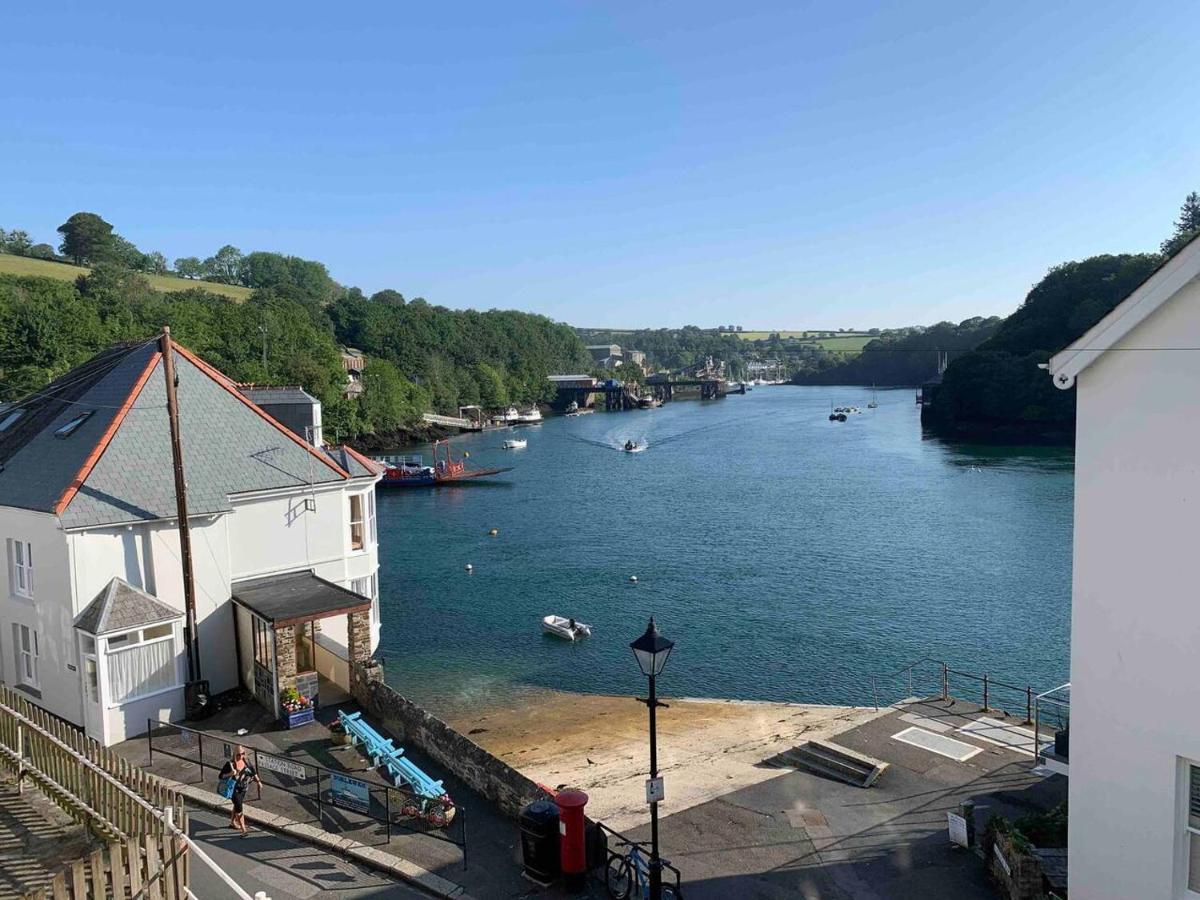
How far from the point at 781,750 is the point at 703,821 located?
18.6 feet

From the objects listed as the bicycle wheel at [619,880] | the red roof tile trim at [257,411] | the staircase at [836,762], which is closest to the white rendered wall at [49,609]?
the red roof tile trim at [257,411]

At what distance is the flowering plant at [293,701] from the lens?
18.4 meters

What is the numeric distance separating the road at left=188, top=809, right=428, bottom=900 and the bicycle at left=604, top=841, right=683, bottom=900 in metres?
2.62

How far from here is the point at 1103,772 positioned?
9.66 metres

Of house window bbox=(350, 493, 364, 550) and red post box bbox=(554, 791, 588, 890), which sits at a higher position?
house window bbox=(350, 493, 364, 550)

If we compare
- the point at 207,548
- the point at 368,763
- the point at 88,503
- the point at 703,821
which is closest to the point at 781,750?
the point at 703,821

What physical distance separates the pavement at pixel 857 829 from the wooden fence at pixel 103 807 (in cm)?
726

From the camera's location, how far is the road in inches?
480

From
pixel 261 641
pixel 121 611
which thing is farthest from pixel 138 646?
pixel 261 641

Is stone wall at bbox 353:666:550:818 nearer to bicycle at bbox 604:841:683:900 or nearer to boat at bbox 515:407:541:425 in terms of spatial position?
bicycle at bbox 604:841:683:900

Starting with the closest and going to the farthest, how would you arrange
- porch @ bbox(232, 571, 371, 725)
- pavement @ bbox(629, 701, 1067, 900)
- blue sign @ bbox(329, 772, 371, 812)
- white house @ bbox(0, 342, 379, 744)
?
1. pavement @ bbox(629, 701, 1067, 900)
2. blue sign @ bbox(329, 772, 371, 812)
3. white house @ bbox(0, 342, 379, 744)
4. porch @ bbox(232, 571, 371, 725)

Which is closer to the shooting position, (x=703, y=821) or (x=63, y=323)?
(x=703, y=821)

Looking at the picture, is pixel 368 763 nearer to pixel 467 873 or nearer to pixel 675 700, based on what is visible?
pixel 467 873

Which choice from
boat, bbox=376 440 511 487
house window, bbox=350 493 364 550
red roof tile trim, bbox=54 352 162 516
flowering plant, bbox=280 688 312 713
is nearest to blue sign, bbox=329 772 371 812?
flowering plant, bbox=280 688 312 713
